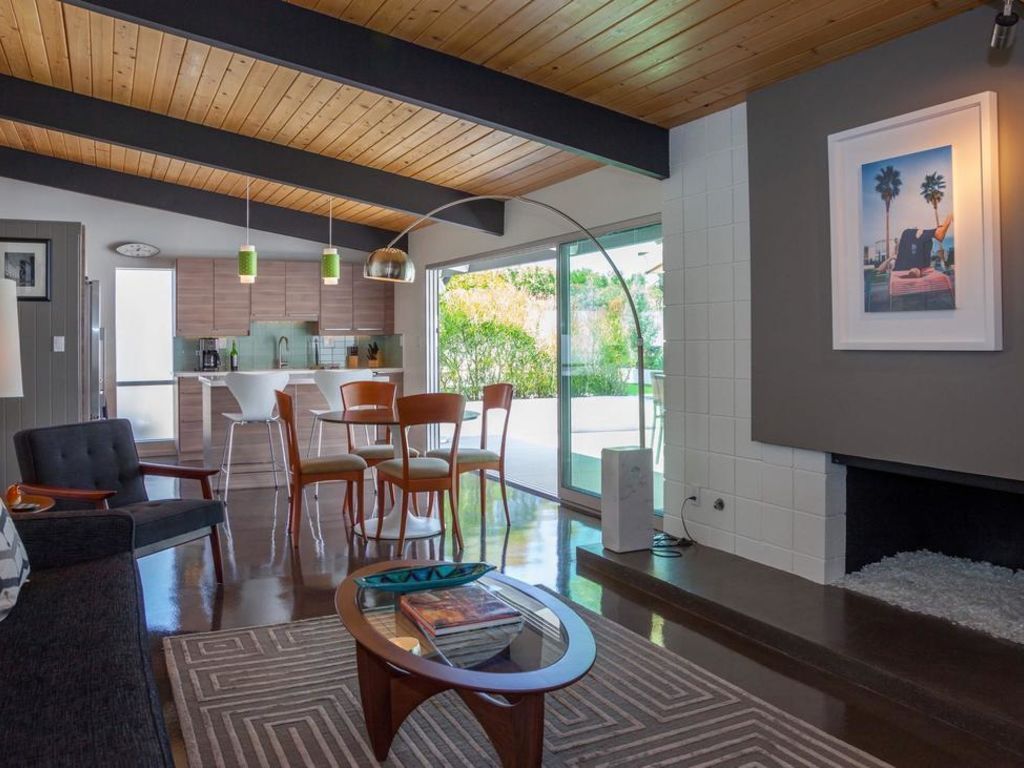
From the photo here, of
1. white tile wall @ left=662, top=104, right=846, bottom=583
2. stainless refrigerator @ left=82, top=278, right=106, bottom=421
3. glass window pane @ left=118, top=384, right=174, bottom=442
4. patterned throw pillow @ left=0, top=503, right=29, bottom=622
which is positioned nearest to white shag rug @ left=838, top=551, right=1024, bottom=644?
white tile wall @ left=662, top=104, right=846, bottom=583

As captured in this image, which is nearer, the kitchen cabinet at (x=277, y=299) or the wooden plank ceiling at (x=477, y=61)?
the wooden plank ceiling at (x=477, y=61)

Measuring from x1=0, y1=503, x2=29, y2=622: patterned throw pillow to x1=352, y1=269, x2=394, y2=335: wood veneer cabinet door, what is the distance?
6.89m

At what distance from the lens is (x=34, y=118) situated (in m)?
5.38

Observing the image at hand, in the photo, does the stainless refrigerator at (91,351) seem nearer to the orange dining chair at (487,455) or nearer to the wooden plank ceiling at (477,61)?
the wooden plank ceiling at (477,61)

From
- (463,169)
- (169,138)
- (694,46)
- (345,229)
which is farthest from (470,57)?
(345,229)

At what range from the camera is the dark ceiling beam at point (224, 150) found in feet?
17.7

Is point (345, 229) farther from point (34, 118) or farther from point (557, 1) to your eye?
point (557, 1)

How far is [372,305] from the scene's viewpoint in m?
9.34

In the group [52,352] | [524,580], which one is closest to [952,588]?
[524,580]

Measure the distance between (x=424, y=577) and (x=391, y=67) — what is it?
2490mm

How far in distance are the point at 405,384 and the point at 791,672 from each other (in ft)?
21.4

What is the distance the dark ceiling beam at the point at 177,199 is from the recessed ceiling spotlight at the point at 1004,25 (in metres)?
6.85

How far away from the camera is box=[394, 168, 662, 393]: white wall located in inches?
209

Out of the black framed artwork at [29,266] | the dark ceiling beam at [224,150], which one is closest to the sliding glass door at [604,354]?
the dark ceiling beam at [224,150]
